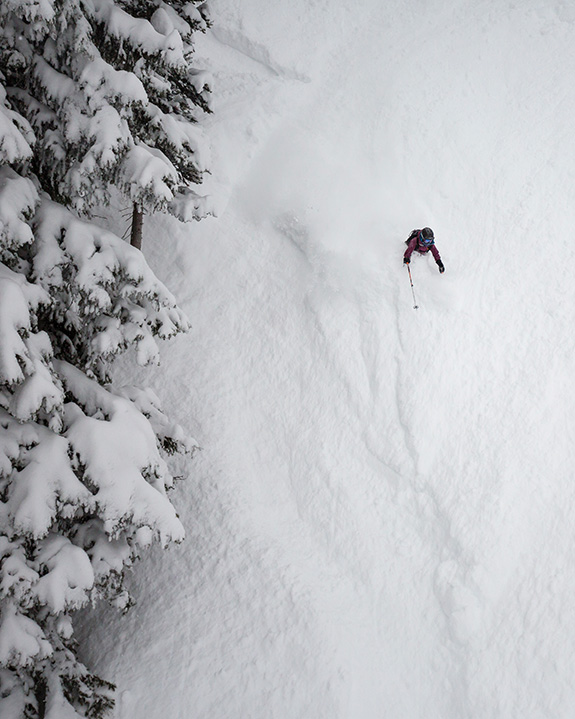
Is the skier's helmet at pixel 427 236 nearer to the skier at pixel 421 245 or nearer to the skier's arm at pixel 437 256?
the skier at pixel 421 245

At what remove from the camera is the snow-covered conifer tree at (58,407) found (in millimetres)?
6083

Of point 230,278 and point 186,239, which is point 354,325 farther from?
point 186,239

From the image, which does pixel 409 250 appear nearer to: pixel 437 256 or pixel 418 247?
pixel 418 247

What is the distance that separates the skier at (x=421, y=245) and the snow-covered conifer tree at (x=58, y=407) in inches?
260

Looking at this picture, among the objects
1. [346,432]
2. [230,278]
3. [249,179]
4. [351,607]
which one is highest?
[249,179]

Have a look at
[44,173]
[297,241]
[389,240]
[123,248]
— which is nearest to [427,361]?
[389,240]

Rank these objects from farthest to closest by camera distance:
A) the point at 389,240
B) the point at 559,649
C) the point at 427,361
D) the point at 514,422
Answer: the point at 389,240, the point at 427,361, the point at 514,422, the point at 559,649

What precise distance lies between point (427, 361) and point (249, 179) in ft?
22.1

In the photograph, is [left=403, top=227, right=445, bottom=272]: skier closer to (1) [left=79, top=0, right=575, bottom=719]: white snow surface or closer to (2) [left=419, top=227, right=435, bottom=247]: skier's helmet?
(2) [left=419, top=227, right=435, bottom=247]: skier's helmet

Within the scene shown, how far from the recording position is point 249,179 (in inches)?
575

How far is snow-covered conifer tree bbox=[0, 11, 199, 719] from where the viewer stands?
608cm

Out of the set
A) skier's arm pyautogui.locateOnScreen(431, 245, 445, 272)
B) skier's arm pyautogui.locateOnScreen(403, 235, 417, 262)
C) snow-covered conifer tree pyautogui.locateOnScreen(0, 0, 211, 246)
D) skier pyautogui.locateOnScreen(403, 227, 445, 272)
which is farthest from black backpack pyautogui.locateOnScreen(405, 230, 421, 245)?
snow-covered conifer tree pyautogui.locateOnScreen(0, 0, 211, 246)

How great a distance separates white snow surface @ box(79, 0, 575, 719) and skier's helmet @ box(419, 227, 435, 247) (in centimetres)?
67

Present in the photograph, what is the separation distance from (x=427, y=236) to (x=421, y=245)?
274 millimetres
